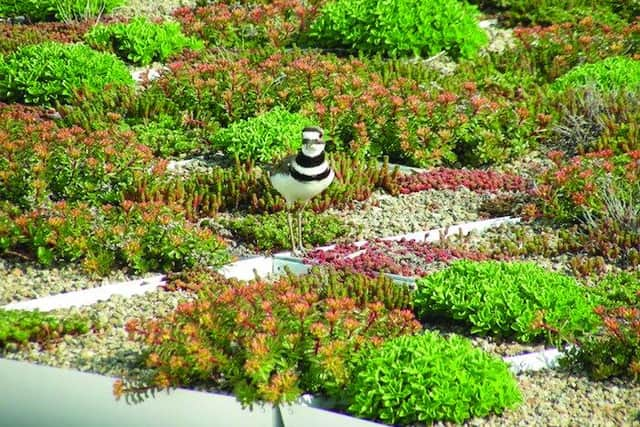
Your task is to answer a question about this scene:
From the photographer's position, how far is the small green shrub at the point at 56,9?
14.4 metres

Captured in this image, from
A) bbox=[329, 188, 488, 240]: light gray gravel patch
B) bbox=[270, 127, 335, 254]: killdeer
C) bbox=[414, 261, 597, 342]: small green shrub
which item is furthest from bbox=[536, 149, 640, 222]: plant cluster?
bbox=[270, 127, 335, 254]: killdeer

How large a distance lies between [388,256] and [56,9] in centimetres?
757

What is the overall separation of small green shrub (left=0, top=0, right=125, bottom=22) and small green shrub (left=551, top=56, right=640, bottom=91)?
20.0ft

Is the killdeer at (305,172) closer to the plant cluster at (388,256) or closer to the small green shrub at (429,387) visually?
the plant cluster at (388,256)

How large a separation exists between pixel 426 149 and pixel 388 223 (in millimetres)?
1407

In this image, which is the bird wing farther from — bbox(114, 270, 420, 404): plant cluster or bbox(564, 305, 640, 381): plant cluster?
bbox(564, 305, 640, 381): plant cluster

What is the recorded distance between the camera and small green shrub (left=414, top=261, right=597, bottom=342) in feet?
24.9

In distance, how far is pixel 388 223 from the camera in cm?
972

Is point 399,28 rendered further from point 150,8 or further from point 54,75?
point 54,75

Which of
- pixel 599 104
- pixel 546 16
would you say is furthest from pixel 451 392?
pixel 546 16

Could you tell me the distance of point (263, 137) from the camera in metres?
10.4

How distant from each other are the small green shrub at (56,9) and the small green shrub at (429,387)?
29.6 feet

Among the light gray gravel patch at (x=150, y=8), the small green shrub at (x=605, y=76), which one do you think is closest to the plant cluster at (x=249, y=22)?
the light gray gravel patch at (x=150, y=8)

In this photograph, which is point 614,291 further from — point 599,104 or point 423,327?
point 599,104
